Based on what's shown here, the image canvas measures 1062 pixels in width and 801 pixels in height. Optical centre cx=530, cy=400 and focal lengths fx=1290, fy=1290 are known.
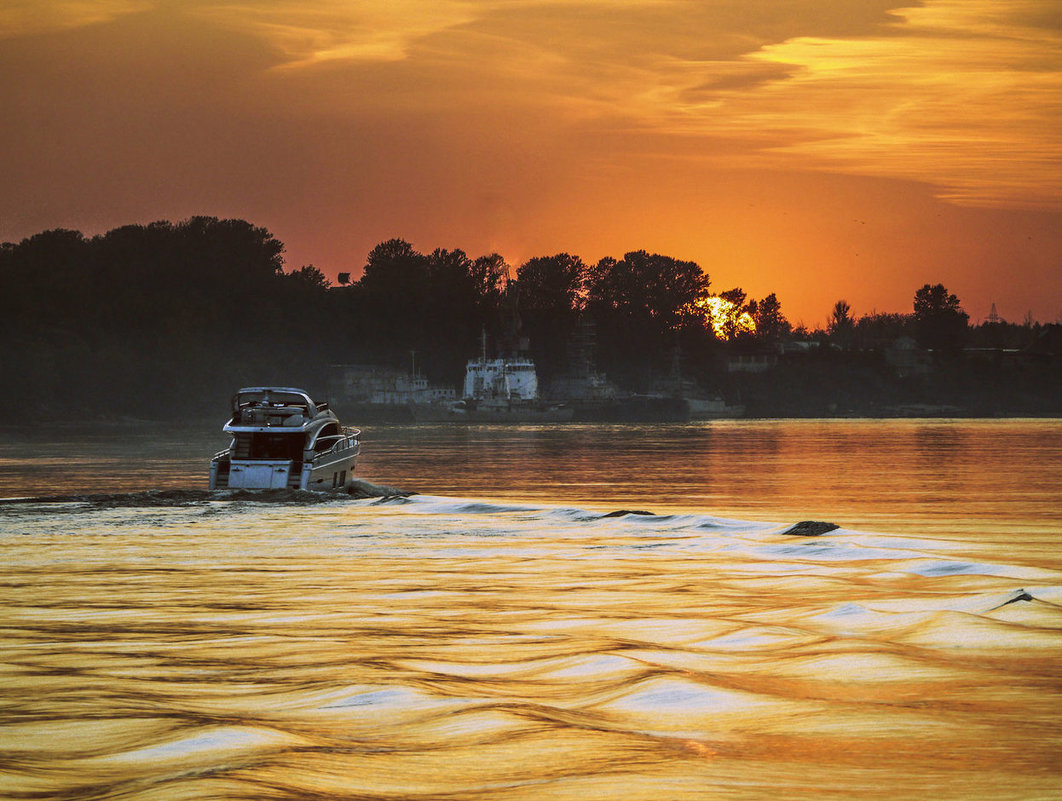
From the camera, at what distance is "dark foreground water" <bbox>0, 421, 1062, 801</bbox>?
7.72 metres

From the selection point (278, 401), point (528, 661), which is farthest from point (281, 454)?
point (528, 661)

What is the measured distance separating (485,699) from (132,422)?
500 ft

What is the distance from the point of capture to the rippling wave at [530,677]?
302 inches

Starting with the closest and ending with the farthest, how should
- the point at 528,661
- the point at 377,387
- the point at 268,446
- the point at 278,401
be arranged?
1. the point at 528,661
2. the point at 268,446
3. the point at 278,401
4. the point at 377,387

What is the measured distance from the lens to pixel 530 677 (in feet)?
34.2

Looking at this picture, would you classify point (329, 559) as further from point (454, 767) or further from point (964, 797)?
point (964, 797)

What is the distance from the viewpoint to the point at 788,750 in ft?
26.9

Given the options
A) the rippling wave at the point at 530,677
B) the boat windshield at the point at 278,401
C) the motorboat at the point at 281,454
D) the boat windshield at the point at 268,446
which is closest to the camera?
the rippling wave at the point at 530,677

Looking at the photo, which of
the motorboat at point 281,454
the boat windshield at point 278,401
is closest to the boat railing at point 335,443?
the motorboat at point 281,454

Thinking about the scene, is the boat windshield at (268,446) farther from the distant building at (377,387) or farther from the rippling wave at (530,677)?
the distant building at (377,387)

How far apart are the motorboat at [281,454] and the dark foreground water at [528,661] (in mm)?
8651

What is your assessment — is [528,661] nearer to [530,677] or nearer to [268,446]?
[530,677]

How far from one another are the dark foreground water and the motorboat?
8.65 meters

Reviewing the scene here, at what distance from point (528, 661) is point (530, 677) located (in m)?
0.72
